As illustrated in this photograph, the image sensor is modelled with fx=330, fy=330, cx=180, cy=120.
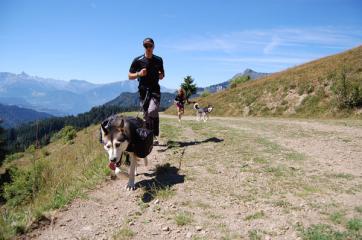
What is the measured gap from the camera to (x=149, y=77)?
32.2 feet

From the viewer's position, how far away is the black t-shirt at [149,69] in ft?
31.2

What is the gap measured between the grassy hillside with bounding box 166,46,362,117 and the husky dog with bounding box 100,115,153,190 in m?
24.1

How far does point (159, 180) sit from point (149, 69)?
137 inches

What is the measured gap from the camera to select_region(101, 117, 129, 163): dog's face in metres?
6.42

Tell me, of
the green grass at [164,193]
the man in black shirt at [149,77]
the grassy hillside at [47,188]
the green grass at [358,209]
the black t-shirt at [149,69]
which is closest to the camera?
the green grass at [358,209]

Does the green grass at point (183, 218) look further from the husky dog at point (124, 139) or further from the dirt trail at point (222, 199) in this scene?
the husky dog at point (124, 139)

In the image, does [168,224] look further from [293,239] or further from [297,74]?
[297,74]

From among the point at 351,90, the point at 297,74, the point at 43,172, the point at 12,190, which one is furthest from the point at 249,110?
the point at 43,172

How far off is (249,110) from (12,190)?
115 feet

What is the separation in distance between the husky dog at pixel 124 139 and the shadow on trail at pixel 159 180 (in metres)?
0.42

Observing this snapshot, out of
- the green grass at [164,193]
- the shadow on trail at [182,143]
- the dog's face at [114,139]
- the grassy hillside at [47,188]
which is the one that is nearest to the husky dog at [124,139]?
the dog's face at [114,139]

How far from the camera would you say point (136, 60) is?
9453mm

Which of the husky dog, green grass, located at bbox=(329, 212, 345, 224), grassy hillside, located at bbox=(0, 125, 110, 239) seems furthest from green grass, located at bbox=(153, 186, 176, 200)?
green grass, located at bbox=(329, 212, 345, 224)

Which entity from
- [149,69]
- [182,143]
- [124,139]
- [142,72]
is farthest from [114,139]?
[182,143]
